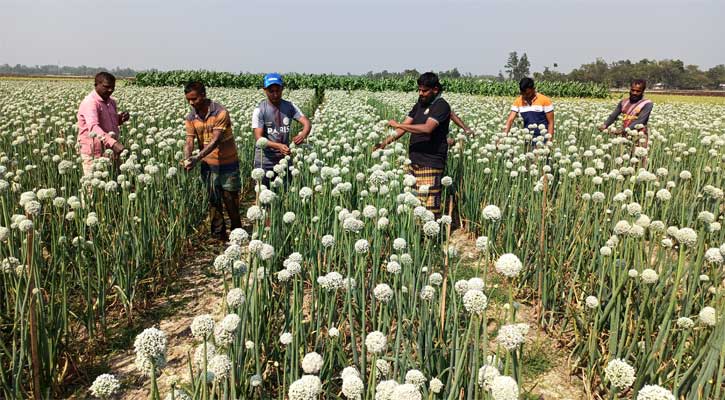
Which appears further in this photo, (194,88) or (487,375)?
(194,88)

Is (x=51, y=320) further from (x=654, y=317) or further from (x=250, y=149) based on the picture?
(x=250, y=149)

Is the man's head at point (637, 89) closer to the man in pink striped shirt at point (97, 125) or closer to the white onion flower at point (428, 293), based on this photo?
the white onion flower at point (428, 293)

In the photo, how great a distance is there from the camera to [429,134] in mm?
5359

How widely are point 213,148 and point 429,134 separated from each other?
2599 millimetres

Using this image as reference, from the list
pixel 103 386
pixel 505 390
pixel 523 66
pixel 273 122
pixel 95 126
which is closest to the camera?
pixel 505 390

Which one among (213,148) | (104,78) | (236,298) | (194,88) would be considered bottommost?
(236,298)

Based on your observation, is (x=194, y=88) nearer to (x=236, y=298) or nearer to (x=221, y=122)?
(x=221, y=122)

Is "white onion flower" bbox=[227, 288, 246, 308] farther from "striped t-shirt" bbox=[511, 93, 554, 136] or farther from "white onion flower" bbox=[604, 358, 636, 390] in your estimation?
"striped t-shirt" bbox=[511, 93, 554, 136]

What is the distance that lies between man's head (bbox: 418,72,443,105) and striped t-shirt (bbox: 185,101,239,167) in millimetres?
2424

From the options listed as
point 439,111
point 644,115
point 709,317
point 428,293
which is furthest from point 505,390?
point 644,115

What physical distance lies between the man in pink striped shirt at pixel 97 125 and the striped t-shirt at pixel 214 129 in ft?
2.83

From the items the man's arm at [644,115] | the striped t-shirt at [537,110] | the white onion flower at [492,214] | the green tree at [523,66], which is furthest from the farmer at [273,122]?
the green tree at [523,66]

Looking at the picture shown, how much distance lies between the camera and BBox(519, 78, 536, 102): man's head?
6.74 metres

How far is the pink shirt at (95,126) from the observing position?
523cm
